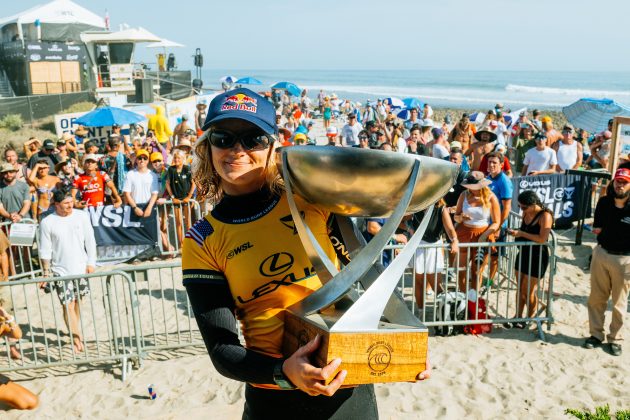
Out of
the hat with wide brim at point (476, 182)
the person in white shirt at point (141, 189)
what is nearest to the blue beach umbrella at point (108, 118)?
the person in white shirt at point (141, 189)

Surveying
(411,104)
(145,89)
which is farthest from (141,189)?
(145,89)

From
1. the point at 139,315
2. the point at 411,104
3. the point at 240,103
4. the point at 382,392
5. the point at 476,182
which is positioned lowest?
the point at 382,392

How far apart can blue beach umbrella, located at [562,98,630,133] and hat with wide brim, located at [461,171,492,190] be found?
23.5 feet

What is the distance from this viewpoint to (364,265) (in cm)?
144

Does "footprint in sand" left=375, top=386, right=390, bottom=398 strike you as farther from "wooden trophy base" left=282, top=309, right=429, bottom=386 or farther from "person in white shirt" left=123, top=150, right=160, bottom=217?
"person in white shirt" left=123, top=150, right=160, bottom=217

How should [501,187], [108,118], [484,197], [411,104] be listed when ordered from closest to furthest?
[484,197] < [501,187] < [108,118] < [411,104]

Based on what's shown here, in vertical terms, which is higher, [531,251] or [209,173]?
[209,173]

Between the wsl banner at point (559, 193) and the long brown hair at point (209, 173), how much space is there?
8.29 m

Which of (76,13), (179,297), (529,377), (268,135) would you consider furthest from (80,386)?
(76,13)

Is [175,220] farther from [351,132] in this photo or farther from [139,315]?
[351,132]

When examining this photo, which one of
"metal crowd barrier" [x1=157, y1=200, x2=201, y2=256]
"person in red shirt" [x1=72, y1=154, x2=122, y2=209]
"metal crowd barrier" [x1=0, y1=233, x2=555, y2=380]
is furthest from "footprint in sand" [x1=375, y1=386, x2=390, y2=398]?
"person in red shirt" [x1=72, y1=154, x2=122, y2=209]

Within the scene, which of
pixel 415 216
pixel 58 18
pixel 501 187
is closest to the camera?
pixel 415 216

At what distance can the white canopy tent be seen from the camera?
37.3m

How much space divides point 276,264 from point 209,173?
47 cm
